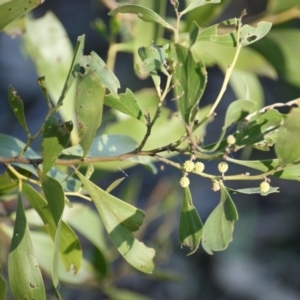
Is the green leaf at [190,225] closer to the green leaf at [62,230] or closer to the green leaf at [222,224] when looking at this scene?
the green leaf at [222,224]

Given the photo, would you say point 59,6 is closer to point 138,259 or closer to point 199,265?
point 199,265

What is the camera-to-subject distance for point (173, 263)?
2.00 m

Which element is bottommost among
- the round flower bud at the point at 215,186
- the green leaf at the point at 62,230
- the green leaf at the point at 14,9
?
the green leaf at the point at 62,230

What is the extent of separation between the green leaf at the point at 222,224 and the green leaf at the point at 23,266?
0.17 m

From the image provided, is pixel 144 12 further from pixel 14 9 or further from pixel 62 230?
pixel 62 230

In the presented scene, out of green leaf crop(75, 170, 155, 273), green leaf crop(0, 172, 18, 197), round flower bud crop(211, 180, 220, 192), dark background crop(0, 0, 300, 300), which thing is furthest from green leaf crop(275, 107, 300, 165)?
dark background crop(0, 0, 300, 300)

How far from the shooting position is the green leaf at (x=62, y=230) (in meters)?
0.64

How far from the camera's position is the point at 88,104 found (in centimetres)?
54

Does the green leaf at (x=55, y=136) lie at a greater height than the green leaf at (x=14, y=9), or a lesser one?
lesser

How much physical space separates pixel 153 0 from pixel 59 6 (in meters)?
1.50

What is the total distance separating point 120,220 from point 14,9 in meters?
0.23

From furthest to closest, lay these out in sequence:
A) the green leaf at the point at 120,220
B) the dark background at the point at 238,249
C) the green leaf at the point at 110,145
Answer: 1. the dark background at the point at 238,249
2. the green leaf at the point at 110,145
3. the green leaf at the point at 120,220

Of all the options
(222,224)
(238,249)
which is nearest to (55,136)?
(222,224)

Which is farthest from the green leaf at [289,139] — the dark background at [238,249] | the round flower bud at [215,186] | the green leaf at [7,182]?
the dark background at [238,249]
